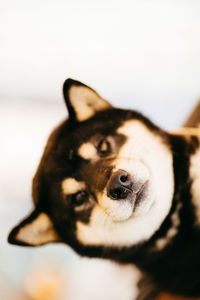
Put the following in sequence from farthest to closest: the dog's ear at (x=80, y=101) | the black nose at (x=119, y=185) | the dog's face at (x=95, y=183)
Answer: the dog's ear at (x=80, y=101)
the dog's face at (x=95, y=183)
the black nose at (x=119, y=185)

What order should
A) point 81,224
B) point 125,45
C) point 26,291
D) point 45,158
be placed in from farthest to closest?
point 125,45
point 26,291
point 45,158
point 81,224

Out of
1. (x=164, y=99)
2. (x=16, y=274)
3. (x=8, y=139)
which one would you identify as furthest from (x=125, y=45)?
(x=16, y=274)

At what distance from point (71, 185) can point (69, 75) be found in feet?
2.93

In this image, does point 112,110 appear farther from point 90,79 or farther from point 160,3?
point 160,3

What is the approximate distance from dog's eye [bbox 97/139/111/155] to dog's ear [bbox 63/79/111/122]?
0.16m

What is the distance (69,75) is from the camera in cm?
200

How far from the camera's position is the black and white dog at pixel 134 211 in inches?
54.0

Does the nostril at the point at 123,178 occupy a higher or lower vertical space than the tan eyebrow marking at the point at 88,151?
lower

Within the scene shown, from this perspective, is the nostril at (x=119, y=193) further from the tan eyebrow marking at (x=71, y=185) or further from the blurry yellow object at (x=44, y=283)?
the blurry yellow object at (x=44, y=283)

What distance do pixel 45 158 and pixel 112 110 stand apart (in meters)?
0.41

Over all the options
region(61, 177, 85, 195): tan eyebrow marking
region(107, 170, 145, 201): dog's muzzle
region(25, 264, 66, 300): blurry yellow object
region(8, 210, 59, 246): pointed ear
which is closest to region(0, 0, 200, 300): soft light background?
region(25, 264, 66, 300): blurry yellow object

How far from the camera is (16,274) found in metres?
1.97

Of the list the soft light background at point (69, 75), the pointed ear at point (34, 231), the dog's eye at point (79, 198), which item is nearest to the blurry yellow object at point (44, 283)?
the soft light background at point (69, 75)

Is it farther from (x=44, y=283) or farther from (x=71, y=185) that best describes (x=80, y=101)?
(x=44, y=283)
